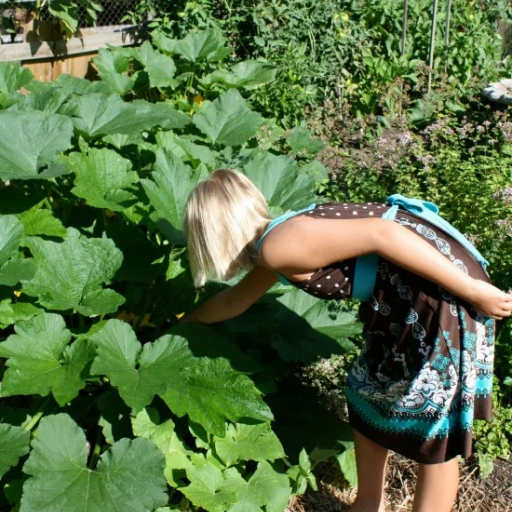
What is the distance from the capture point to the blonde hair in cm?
219

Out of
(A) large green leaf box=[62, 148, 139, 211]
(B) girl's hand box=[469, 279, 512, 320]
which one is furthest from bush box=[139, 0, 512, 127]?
(B) girl's hand box=[469, 279, 512, 320]

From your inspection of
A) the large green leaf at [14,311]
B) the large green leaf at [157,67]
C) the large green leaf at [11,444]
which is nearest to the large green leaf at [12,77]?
the large green leaf at [157,67]

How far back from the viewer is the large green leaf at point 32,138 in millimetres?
2715

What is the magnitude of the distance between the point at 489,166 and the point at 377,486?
5.75ft

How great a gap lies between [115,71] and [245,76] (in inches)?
37.7

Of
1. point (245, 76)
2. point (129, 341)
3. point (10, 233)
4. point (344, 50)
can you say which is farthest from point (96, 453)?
point (344, 50)

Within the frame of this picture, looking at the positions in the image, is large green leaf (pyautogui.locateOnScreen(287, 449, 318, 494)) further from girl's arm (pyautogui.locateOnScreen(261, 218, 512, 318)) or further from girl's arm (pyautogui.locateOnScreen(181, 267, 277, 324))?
girl's arm (pyautogui.locateOnScreen(261, 218, 512, 318))

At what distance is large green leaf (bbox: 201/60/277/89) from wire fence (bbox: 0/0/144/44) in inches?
55.5

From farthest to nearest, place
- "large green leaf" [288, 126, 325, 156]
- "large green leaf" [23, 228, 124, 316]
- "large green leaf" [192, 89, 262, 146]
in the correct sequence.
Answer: "large green leaf" [288, 126, 325, 156] < "large green leaf" [192, 89, 262, 146] < "large green leaf" [23, 228, 124, 316]

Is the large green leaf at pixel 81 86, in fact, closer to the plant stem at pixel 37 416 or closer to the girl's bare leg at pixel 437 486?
the plant stem at pixel 37 416

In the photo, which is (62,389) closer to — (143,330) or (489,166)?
(143,330)

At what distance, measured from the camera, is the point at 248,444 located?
2.56m

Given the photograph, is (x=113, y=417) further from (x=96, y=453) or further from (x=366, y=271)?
(x=366, y=271)

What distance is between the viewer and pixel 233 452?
253 cm
